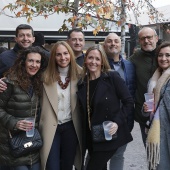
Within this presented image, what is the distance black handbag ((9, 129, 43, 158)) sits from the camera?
284 centimetres

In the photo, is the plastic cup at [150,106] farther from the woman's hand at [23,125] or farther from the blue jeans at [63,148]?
the woman's hand at [23,125]

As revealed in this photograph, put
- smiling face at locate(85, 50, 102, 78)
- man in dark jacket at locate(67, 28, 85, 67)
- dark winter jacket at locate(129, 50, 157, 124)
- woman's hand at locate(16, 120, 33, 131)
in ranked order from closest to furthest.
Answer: woman's hand at locate(16, 120, 33, 131) < smiling face at locate(85, 50, 102, 78) < dark winter jacket at locate(129, 50, 157, 124) < man in dark jacket at locate(67, 28, 85, 67)

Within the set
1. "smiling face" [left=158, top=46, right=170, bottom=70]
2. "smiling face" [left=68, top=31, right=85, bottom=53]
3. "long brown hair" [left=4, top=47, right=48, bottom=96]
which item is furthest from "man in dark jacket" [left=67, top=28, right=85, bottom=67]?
"smiling face" [left=158, top=46, right=170, bottom=70]

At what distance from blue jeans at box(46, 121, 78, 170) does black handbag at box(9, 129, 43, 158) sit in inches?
9.9

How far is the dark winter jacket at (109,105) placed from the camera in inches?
121

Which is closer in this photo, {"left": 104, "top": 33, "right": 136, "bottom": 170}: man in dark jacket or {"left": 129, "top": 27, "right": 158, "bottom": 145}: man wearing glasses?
{"left": 129, "top": 27, "right": 158, "bottom": 145}: man wearing glasses

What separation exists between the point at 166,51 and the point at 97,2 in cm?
199

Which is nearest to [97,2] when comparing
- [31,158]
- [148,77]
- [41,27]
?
[148,77]

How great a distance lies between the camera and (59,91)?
320 centimetres

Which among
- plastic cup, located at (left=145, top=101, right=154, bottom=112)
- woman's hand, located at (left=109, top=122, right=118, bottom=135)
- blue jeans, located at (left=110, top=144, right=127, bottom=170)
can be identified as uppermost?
plastic cup, located at (left=145, top=101, right=154, bottom=112)

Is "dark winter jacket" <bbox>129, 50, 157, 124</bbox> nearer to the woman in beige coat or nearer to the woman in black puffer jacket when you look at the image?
the woman in beige coat

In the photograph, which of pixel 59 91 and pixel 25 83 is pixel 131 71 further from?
pixel 25 83

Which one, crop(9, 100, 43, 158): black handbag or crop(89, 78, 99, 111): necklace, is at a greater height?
crop(89, 78, 99, 111): necklace

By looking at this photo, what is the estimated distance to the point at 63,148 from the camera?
10.6ft
